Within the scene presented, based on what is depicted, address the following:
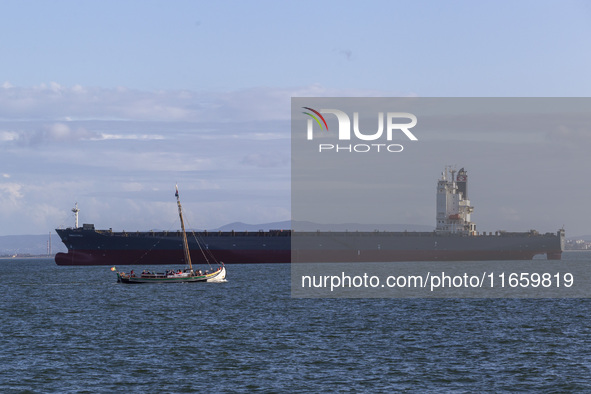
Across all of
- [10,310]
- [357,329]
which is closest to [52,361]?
[357,329]

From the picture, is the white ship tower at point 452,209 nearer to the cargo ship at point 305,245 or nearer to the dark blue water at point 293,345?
the cargo ship at point 305,245

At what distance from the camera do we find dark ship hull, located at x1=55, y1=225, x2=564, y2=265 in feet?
429

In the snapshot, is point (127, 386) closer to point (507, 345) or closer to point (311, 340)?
point (311, 340)

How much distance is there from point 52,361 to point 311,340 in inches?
558

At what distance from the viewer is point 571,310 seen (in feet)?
202

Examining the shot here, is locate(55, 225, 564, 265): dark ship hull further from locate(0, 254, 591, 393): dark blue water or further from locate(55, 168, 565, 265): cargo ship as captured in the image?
locate(0, 254, 591, 393): dark blue water

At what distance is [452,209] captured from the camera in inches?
6117

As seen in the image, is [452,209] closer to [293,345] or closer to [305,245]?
[305,245]

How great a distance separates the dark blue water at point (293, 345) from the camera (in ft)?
105

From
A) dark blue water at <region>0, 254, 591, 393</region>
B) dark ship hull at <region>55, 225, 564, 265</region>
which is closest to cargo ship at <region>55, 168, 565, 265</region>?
dark ship hull at <region>55, 225, 564, 265</region>

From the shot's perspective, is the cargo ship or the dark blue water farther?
the cargo ship

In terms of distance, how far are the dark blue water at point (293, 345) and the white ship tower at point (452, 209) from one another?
276ft

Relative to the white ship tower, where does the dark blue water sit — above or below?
below

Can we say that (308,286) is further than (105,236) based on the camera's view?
No
